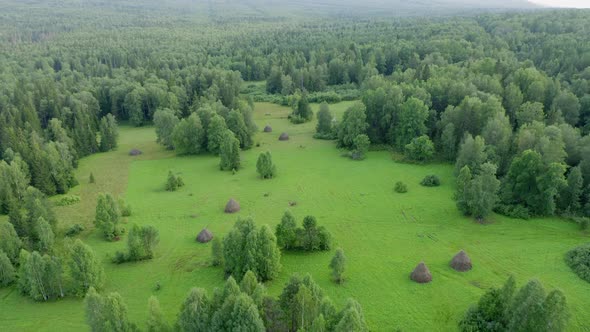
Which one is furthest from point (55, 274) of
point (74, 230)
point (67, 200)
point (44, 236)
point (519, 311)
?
point (519, 311)

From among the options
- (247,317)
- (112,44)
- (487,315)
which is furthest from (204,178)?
(112,44)

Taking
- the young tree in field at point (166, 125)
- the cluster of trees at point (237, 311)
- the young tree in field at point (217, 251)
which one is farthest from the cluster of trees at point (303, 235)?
the young tree in field at point (166, 125)

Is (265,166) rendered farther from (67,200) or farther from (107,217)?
(67,200)

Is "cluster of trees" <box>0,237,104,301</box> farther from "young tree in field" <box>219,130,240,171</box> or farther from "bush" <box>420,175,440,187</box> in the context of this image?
"bush" <box>420,175,440,187</box>

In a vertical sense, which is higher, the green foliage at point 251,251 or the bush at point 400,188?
the green foliage at point 251,251

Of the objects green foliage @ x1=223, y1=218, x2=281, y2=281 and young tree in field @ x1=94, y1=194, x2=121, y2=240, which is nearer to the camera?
green foliage @ x1=223, y1=218, x2=281, y2=281

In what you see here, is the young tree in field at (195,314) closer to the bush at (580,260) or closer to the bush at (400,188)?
the bush at (580,260)

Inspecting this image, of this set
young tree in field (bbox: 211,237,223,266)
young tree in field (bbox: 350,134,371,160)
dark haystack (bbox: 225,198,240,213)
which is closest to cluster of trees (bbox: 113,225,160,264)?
young tree in field (bbox: 211,237,223,266)
